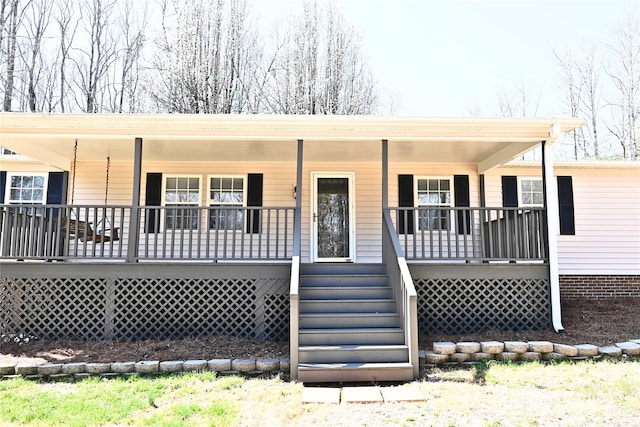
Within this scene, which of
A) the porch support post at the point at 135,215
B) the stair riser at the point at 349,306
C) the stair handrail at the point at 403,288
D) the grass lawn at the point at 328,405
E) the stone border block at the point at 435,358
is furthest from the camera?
the porch support post at the point at 135,215

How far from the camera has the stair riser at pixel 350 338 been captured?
17.5 feet

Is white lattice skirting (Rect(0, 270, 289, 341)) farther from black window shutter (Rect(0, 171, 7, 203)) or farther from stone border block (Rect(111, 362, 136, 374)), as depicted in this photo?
black window shutter (Rect(0, 171, 7, 203))

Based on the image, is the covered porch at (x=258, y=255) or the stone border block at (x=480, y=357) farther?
the covered porch at (x=258, y=255)

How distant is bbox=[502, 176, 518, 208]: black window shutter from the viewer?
8.92m

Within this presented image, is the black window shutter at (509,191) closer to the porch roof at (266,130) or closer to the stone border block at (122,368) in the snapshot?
the porch roof at (266,130)

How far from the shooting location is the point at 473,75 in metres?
22.2

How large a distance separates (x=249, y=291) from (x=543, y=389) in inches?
160

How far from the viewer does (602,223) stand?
9.07 metres

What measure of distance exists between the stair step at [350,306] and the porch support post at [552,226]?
2.57 meters

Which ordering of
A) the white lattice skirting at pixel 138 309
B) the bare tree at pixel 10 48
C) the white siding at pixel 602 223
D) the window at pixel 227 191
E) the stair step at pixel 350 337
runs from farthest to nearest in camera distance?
the bare tree at pixel 10 48 → the white siding at pixel 602 223 → the window at pixel 227 191 → the white lattice skirting at pixel 138 309 → the stair step at pixel 350 337

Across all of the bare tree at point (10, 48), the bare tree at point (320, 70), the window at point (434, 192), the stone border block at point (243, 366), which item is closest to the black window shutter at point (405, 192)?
the window at point (434, 192)

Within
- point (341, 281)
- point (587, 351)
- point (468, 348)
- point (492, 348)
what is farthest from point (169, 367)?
point (587, 351)

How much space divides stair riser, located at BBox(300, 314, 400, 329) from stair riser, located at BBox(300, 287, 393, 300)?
1.78 ft

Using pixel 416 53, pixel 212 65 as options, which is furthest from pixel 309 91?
pixel 416 53
